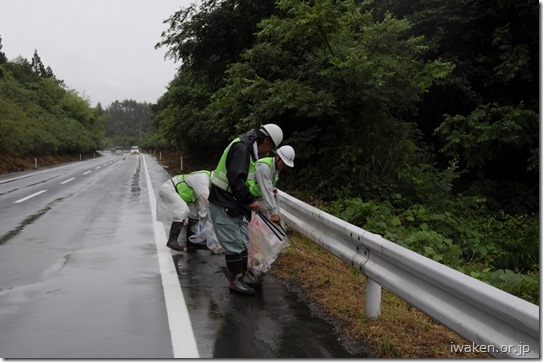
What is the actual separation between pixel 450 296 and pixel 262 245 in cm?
256

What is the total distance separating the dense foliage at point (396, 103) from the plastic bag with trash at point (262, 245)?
2.63 meters

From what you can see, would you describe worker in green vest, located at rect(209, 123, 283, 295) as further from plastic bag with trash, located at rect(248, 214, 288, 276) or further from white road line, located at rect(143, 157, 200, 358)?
white road line, located at rect(143, 157, 200, 358)

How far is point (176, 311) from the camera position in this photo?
14.1ft

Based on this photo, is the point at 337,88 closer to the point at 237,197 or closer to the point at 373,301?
the point at 237,197

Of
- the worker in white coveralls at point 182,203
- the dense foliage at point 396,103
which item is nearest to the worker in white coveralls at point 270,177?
the worker in white coveralls at point 182,203

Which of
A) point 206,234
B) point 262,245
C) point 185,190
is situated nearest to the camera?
point 262,245

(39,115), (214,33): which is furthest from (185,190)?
(39,115)

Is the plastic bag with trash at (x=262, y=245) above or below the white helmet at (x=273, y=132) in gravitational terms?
below

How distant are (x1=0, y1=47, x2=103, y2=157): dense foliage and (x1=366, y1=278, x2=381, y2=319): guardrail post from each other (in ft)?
109

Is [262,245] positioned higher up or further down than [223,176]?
further down

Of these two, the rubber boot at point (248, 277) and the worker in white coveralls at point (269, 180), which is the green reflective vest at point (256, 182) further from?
the rubber boot at point (248, 277)

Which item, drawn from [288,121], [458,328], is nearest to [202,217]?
[458,328]

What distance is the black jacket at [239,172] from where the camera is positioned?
14.9 ft

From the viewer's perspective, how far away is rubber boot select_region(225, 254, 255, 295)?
4.80m
